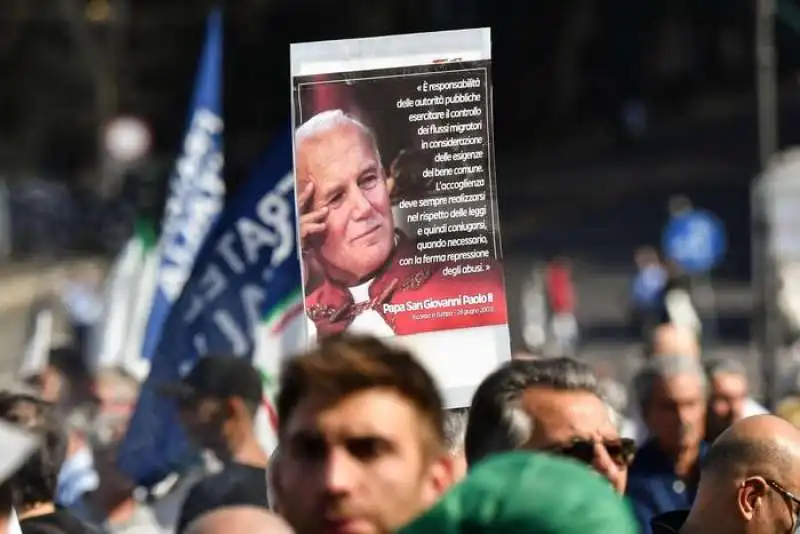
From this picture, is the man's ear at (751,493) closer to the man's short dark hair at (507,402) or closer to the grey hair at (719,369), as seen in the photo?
the man's short dark hair at (507,402)

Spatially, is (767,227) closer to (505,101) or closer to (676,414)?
(676,414)

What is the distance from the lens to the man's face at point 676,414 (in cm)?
652

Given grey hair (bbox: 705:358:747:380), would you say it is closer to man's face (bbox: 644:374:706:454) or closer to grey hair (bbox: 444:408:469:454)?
man's face (bbox: 644:374:706:454)

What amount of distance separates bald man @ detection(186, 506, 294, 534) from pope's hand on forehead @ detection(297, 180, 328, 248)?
46.7 inches

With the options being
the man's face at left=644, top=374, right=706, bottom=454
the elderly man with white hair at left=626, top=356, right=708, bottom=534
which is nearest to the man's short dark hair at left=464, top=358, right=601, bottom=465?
the elderly man with white hair at left=626, top=356, right=708, bottom=534

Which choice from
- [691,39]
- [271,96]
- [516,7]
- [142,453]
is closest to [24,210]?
[271,96]

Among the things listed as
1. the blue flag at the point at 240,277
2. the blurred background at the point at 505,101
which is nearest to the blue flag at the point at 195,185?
the blue flag at the point at 240,277

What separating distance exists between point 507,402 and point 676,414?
2.53 meters

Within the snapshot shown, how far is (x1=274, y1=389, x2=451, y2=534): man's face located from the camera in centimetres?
285

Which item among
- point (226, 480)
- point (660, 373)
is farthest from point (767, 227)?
point (226, 480)

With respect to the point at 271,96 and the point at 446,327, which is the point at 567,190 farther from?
the point at 446,327

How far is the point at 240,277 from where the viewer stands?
→ 7.39m

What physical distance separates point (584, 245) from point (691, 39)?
9988 millimetres

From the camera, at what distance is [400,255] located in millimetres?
4250
